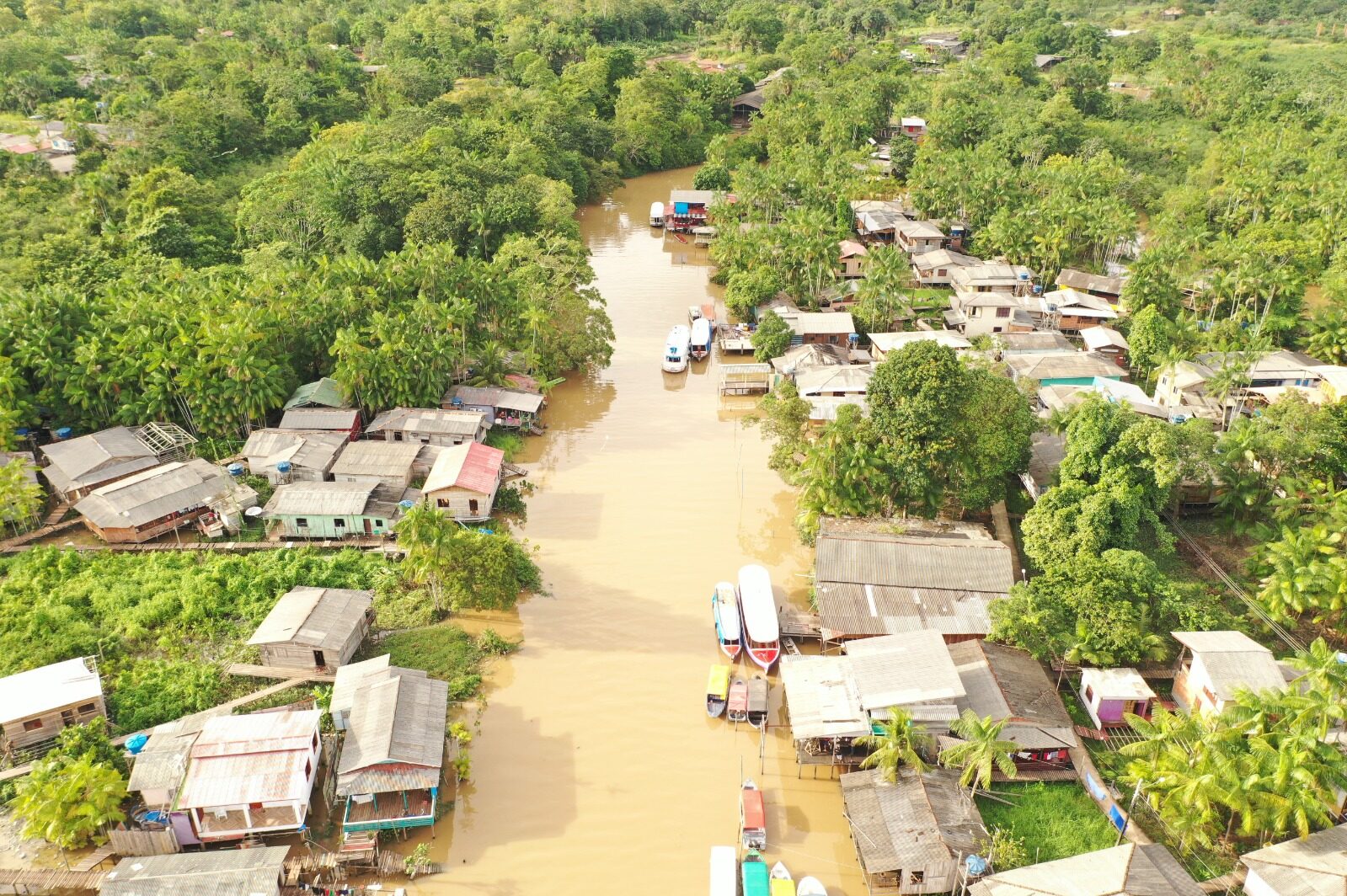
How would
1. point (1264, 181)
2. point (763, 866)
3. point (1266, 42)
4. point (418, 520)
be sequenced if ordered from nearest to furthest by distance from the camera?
point (763, 866) → point (418, 520) → point (1264, 181) → point (1266, 42)

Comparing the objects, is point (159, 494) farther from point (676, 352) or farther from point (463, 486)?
point (676, 352)

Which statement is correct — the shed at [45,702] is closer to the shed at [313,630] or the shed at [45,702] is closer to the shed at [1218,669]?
the shed at [313,630]

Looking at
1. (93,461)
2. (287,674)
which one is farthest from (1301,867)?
(93,461)

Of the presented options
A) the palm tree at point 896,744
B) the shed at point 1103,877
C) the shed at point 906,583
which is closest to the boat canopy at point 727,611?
the shed at point 906,583

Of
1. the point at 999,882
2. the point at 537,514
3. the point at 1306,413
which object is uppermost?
the point at 1306,413

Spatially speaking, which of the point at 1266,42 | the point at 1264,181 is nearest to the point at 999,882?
the point at 1264,181

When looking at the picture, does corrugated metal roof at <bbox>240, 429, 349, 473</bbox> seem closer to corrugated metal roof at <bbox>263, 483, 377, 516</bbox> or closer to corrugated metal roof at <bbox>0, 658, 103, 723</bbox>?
corrugated metal roof at <bbox>263, 483, 377, 516</bbox>

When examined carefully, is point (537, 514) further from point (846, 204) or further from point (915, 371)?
point (846, 204)

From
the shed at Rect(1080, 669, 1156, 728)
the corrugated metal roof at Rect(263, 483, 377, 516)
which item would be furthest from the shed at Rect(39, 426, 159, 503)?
the shed at Rect(1080, 669, 1156, 728)
